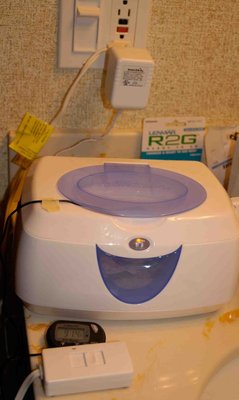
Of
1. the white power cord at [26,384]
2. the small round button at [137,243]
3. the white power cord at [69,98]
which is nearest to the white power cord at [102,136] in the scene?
the white power cord at [69,98]

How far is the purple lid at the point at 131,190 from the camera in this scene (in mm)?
602

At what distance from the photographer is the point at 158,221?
59cm

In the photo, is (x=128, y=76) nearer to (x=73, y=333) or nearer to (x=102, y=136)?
(x=102, y=136)

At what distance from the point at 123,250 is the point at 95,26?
364mm

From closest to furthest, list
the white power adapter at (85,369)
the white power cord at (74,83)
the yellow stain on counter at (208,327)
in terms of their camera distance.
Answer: the white power adapter at (85,369) < the yellow stain on counter at (208,327) < the white power cord at (74,83)

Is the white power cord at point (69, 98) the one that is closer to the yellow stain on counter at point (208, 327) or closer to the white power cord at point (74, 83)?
the white power cord at point (74, 83)

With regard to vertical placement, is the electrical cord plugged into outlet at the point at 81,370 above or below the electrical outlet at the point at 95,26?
below

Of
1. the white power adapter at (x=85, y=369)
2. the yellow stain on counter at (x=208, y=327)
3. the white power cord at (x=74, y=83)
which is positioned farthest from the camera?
the white power cord at (x=74, y=83)

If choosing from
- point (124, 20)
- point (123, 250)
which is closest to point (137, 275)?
point (123, 250)

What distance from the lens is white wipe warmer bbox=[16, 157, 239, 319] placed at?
0.58 m

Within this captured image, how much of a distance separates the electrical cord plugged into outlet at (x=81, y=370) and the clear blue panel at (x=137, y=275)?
0.08 m

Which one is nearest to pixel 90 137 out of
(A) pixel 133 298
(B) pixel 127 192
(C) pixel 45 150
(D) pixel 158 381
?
(C) pixel 45 150

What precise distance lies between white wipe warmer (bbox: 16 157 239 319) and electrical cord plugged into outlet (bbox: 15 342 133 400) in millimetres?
70

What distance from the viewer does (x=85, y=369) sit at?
20.9 inches
